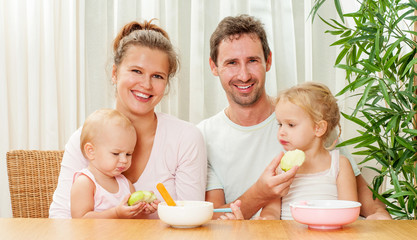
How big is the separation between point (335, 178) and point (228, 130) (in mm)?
597

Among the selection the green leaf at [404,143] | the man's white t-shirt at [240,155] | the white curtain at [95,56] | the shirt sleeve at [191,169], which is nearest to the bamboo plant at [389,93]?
the green leaf at [404,143]

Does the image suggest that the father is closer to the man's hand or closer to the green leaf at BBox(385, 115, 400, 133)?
the man's hand

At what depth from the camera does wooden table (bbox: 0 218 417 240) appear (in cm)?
113

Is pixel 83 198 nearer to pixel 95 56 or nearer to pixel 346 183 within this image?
pixel 346 183

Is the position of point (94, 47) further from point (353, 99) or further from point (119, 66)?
point (353, 99)

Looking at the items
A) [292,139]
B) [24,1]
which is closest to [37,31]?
[24,1]

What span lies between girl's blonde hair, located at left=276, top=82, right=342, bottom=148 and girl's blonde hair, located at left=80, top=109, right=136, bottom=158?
2.15ft

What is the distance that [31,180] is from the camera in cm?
245

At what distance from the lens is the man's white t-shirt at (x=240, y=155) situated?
2309 mm

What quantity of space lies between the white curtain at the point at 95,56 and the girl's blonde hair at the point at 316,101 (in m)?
0.92

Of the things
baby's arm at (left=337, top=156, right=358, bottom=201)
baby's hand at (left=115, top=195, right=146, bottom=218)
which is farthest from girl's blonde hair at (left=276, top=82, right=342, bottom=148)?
baby's hand at (left=115, top=195, right=146, bottom=218)

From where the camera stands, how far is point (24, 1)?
304 centimetres

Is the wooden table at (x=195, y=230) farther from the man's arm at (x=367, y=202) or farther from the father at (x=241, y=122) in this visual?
the father at (x=241, y=122)

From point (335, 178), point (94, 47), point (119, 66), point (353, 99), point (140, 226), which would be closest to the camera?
point (140, 226)
